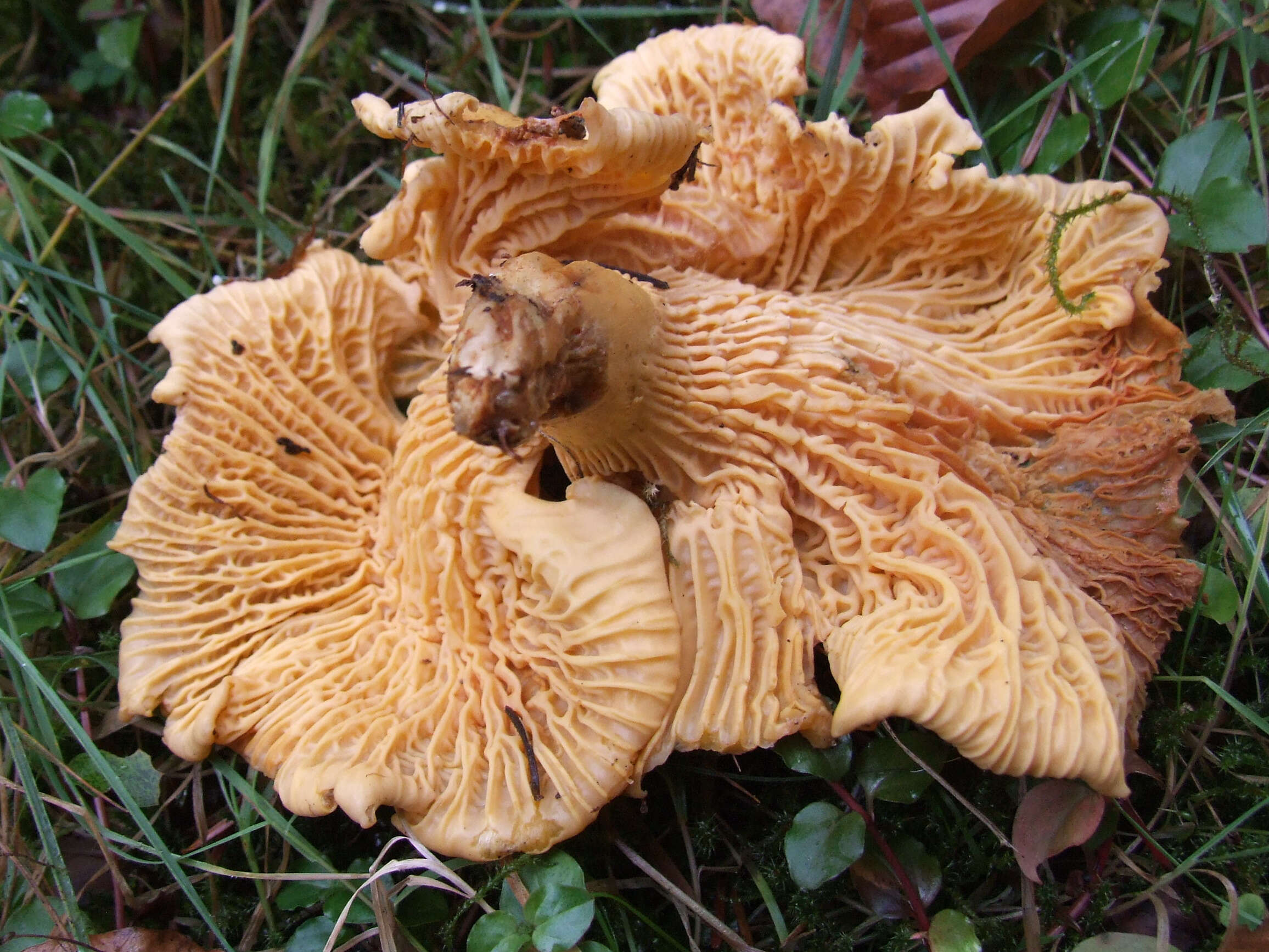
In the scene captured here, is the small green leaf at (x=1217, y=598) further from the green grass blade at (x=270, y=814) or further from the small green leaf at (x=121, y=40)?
the small green leaf at (x=121, y=40)

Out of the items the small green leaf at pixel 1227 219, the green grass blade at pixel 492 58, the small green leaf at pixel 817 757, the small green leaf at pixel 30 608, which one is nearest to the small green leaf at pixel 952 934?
the small green leaf at pixel 817 757

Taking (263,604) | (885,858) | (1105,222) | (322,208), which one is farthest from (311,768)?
(1105,222)

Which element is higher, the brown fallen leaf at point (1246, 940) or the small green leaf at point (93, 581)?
the small green leaf at point (93, 581)

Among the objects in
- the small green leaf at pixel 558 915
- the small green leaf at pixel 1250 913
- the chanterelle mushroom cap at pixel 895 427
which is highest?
the chanterelle mushroom cap at pixel 895 427

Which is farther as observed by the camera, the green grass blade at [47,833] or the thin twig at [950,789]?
the green grass blade at [47,833]

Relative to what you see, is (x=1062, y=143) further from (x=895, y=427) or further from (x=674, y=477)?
(x=674, y=477)
